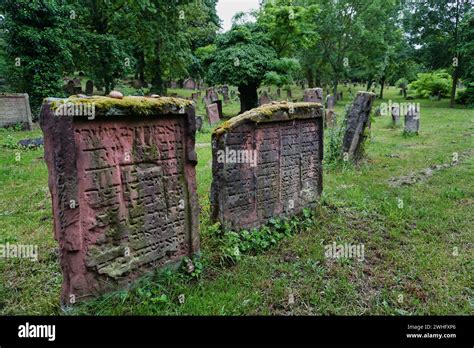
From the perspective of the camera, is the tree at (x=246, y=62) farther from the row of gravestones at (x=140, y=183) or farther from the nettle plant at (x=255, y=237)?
the nettle plant at (x=255, y=237)

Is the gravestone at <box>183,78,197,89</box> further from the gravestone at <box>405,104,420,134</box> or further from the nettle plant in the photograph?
the nettle plant

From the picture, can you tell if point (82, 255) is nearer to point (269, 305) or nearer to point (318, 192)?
point (269, 305)

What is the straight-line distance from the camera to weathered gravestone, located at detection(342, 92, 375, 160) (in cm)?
884

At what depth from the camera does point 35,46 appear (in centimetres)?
1469

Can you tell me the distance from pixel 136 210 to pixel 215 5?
38482mm

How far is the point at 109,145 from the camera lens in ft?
11.0

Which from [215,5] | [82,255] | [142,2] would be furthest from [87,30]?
[215,5]

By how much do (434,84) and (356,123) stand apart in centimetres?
2555

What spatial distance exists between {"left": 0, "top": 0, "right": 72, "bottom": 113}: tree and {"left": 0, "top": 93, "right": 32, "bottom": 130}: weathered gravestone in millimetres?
1707

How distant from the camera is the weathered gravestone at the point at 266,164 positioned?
15.2 feet

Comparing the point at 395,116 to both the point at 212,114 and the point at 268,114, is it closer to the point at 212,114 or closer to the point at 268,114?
the point at 212,114

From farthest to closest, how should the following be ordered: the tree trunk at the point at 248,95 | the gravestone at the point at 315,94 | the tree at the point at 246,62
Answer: the tree trunk at the point at 248,95
the tree at the point at 246,62
the gravestone at the point at 315,94

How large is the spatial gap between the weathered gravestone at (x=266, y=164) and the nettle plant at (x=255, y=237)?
0.11 metres

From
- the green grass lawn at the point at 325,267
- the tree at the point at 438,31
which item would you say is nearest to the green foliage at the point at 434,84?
the tree at the point at 438,31
